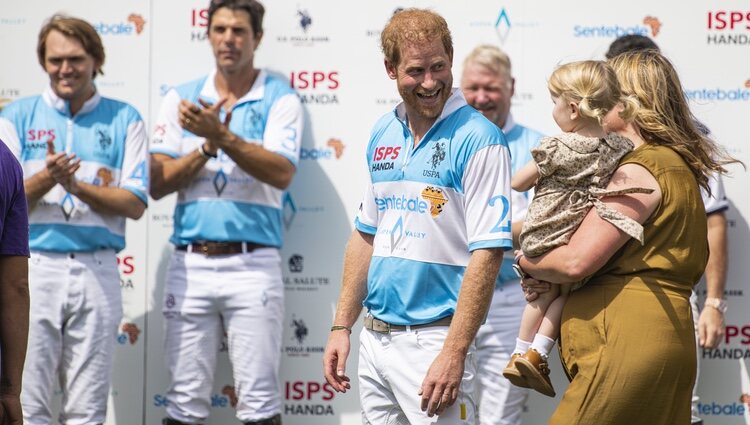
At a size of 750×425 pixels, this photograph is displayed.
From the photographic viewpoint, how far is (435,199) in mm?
3473

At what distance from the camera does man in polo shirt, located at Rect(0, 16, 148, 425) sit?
527 cm

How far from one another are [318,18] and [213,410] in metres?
2.32

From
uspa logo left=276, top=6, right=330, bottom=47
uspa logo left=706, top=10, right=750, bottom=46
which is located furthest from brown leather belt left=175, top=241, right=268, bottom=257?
uspa logo left=706, top=10, right=750, bottom=46

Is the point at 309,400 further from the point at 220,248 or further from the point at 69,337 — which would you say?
the point at 69,337

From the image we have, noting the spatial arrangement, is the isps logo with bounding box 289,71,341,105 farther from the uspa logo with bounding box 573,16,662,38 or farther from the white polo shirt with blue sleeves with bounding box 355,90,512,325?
the white polo shirt with blue sleeves with bounding box 355,90,512,325

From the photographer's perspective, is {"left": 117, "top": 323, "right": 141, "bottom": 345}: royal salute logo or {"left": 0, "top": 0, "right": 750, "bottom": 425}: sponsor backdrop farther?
{"left": 117, "top": 323, "right": 141, "bottom": 345}: royal salute logo

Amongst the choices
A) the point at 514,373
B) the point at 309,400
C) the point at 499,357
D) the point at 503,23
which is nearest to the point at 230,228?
the point at 309,400

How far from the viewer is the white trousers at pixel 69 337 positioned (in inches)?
207

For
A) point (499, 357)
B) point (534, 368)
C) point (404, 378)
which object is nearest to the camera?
point (534, 368)

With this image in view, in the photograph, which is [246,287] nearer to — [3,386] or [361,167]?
[361,167]

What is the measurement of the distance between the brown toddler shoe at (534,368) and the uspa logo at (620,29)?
9.67 feet

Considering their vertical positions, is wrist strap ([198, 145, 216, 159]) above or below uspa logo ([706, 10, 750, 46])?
below

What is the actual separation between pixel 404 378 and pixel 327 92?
285 centimetres

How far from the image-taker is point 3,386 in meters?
3.03
